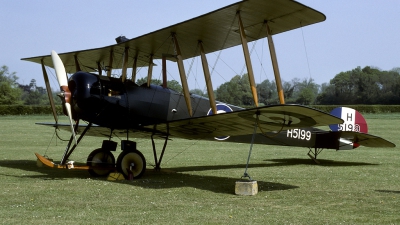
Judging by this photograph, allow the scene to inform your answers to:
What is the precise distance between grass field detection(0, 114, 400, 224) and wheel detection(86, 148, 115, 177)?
1.21ft


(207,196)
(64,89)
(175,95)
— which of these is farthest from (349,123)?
(64,89)

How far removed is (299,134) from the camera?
1412 centimetres

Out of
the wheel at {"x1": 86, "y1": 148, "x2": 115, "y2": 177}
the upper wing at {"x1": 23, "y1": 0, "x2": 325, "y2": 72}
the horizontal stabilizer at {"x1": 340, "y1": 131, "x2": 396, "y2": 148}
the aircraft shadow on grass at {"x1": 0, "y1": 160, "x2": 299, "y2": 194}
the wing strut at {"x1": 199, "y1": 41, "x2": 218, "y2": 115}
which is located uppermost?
the upper wing at {"x1": 23, "y1": 0, "x2": 325, "y2": 72}

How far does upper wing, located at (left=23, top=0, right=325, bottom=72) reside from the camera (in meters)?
8.97

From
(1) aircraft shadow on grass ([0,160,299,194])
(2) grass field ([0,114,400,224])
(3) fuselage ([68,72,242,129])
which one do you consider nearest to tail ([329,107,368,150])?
(2) grass field ([0,114,400,224])

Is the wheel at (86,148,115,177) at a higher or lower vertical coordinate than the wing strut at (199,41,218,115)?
lower

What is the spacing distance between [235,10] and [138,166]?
3.96 metres

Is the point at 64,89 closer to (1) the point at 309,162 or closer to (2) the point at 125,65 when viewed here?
(2) the point at 125,65

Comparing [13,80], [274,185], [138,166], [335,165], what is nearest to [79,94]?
[138,166]

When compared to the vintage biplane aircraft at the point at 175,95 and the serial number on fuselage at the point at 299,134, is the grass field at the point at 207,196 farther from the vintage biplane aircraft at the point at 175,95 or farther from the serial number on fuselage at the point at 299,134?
the vintage biplane aircraft at the point at 175,95

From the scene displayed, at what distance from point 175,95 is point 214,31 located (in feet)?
6.14

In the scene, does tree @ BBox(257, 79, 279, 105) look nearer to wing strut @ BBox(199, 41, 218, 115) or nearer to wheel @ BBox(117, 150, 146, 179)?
wing strut @ BBox(199, 41, 218, 115)

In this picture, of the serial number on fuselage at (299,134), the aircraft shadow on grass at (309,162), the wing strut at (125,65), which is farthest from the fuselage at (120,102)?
the aircraft shadow on grass at (309,162)

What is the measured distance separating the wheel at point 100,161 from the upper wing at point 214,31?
2359 millimetres
